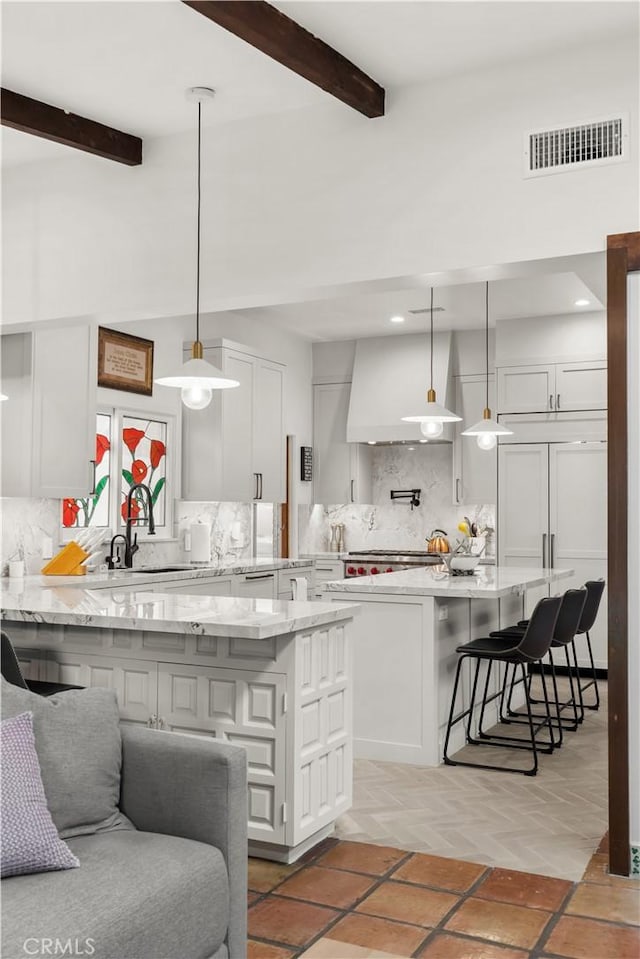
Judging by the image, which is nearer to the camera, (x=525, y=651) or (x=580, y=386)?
(x=525, y=651)

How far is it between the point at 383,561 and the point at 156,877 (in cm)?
591

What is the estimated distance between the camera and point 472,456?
7.96 m

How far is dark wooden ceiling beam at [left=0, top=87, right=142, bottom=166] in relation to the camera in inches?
156

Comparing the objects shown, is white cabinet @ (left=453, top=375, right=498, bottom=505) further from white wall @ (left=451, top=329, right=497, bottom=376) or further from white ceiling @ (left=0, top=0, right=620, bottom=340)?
white ceiling @ (left=0, top=0, right=620, bottom=340)

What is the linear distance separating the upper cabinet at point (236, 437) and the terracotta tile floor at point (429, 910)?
153 inches

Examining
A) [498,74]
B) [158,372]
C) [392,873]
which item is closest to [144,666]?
[392,873]

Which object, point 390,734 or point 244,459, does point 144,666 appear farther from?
point 244,459

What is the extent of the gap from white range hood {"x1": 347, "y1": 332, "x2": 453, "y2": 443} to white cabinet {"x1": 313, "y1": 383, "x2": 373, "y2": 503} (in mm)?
229

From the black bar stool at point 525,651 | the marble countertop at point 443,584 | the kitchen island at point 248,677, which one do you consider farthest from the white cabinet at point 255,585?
the kitchen island at point 248,677

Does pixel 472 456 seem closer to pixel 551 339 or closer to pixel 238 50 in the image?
pixel 551 339

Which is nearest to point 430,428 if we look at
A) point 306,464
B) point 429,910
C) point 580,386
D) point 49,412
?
point 580,386

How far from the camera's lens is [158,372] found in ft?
22.3

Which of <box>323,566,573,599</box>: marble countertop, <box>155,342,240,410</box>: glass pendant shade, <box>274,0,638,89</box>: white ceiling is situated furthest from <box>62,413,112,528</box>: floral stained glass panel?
<box>274,0,638,89</box>: white ceiling

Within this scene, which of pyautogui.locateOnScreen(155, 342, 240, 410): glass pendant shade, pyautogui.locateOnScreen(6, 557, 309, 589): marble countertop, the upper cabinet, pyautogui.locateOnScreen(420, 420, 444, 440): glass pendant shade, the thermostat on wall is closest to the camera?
pyautogui.locateOnScreen(155, 342, 240, 410): glass pendant shade
